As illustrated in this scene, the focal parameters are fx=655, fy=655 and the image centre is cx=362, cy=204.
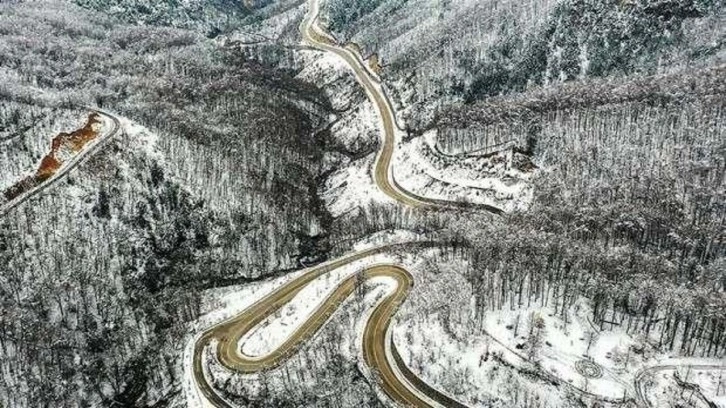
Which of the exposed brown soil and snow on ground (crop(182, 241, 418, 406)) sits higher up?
the exposed brown soil

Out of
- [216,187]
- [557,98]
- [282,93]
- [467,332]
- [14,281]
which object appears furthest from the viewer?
[282,93]

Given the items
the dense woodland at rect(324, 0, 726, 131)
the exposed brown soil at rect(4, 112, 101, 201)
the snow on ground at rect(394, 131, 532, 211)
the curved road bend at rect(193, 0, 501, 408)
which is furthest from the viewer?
the dense woodland at rect(324, 0, 726, 131)

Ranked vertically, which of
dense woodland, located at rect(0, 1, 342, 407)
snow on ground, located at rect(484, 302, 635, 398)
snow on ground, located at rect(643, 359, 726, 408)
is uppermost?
dense woodland, located at rect(0, 1, 342, 407)

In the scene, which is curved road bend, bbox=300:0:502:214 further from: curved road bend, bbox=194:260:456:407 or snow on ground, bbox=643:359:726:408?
Result: snow on ground, bbox=643:359:726:408

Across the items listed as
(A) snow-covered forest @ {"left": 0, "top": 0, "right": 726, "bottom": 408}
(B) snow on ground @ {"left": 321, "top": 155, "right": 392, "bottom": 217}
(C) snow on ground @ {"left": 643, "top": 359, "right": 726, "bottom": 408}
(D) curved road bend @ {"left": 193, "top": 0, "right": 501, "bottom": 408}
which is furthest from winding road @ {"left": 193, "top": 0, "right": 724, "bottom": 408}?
(B) snow on ground @ {"left": 321, "top": 155, "right": 392, "bottom": 217}

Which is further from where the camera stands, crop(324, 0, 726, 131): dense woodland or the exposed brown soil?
crop(324, 0, 726, 131): dense woodland

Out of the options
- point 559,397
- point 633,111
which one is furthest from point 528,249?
point 633,111

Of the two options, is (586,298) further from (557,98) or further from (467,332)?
(557,98)
